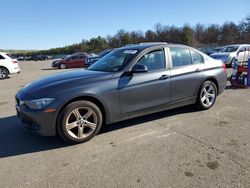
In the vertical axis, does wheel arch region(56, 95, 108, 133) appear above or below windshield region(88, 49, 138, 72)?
below

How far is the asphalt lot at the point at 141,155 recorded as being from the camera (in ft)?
10.5

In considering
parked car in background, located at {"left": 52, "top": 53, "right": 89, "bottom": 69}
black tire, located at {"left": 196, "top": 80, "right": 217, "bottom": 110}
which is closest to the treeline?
parked car in background, located at {"left": 52, "top": 53, "right": 89, "bottom": 69}

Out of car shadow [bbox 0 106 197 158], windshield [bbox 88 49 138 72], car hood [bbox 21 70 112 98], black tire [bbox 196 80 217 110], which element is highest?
windshield [bbox 88 49 138 72]

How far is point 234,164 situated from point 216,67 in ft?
10.6

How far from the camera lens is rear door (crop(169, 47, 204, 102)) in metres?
5.41

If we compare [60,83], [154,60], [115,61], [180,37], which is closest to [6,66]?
[115,61]

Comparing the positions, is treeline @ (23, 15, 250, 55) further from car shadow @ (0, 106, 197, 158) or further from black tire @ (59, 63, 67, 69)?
car shadow @ (0, 106, 197, 158)

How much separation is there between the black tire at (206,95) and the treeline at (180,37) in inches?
2494

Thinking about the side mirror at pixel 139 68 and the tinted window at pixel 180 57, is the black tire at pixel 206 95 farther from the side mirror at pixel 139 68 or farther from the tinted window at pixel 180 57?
the side mirror at pixel 139 68

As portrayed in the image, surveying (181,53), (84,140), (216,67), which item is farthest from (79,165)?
(216,67)

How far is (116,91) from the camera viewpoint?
461cm

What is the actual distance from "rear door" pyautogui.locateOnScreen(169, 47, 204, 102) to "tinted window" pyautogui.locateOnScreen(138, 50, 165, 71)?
27 cm

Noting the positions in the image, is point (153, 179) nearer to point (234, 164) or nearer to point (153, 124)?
point (234, 164)

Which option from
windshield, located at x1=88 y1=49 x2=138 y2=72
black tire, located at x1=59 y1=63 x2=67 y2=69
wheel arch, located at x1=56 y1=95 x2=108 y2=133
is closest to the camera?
wheel arch, located at x1=56 y1=95 x2=108 y2=133
